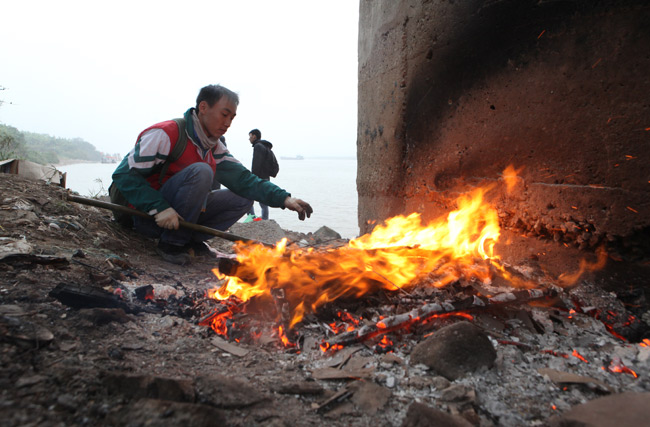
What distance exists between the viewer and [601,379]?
1.62 m

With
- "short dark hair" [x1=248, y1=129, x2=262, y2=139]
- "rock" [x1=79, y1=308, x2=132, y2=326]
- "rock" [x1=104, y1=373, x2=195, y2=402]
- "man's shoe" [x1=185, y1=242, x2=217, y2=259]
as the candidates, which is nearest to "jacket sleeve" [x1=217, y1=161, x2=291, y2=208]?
→ "man's shoe" [x1=185, y1=242, x2=217, y2=259]

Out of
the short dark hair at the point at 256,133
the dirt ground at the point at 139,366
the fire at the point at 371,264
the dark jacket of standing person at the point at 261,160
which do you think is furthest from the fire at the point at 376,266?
the short dark hair at the point at 256,133

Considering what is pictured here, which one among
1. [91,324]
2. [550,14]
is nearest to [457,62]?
[550,14]

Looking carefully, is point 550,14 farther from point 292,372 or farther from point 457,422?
point 292,372

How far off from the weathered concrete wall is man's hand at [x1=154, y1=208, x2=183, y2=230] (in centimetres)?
206

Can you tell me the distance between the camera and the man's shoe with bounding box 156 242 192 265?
345 cm

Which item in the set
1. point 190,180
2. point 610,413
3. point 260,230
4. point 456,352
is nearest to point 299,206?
point 190,180

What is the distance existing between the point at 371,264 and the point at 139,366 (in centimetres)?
150

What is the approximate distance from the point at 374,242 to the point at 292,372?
5.81 ft

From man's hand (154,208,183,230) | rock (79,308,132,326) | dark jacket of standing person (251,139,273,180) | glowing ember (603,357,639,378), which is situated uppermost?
dark jacket of standing person (251,139,273,180)

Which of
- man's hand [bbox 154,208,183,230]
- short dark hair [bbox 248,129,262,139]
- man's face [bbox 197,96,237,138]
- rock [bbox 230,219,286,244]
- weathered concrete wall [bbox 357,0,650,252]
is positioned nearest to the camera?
weathered concrete wall [bbox 357,0,650,252]

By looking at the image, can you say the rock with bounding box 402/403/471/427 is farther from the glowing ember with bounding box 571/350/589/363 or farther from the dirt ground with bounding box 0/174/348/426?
the glowing ember with bounding box 571/350/589/363

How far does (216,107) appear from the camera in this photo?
10.8 feet

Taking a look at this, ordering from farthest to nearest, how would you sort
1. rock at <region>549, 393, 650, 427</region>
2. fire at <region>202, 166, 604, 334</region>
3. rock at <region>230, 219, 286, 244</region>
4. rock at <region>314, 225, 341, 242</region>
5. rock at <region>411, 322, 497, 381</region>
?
rock at <region>314, 225, 341, 242</region>
rock at <region>230, 219, 286, 244</region>
fire at <region>202, 166, 604, 334</region>
rock at <region>411, 322, 497, 381</region>
rock at <region>549, 393, 650, 427</region>
